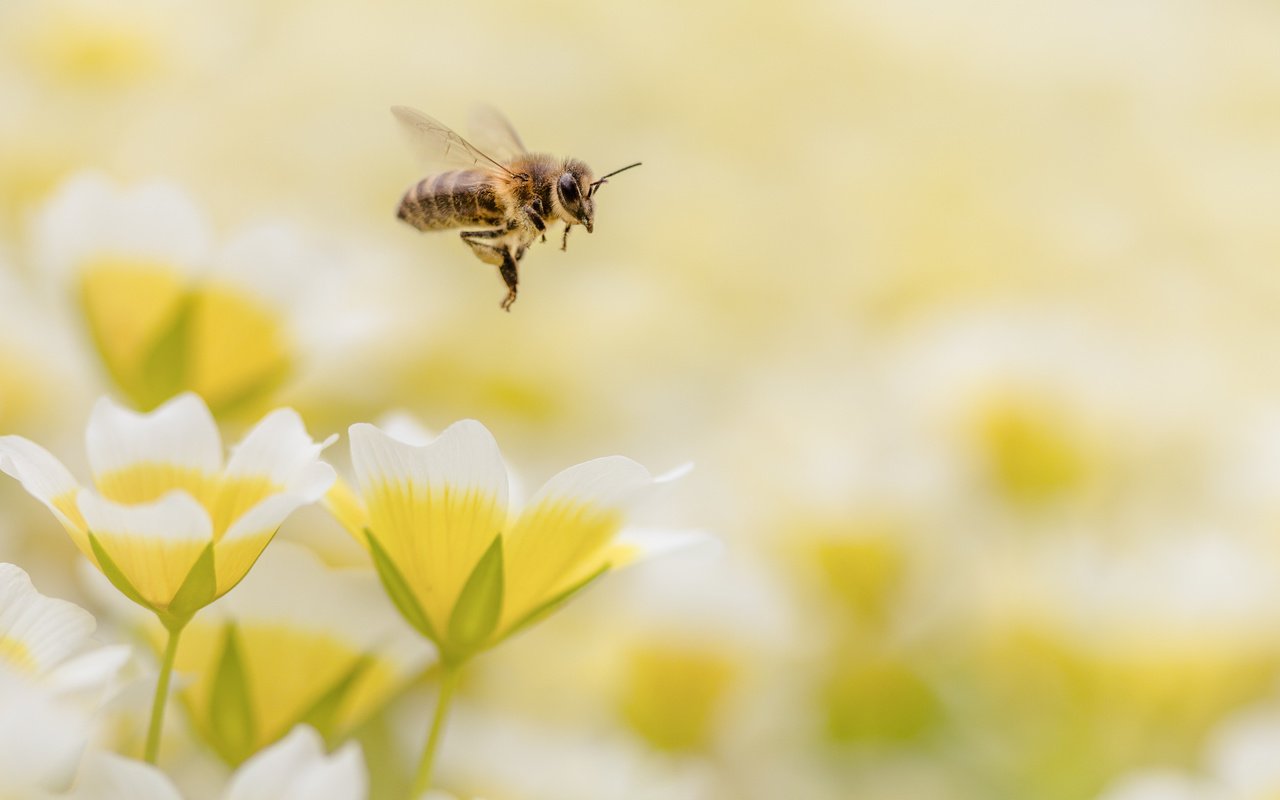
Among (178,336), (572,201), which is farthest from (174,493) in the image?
(572,201)

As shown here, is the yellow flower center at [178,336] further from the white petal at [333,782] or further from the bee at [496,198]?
the white petal at [333,782]

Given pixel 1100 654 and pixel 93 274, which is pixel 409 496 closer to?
pixel 93 274

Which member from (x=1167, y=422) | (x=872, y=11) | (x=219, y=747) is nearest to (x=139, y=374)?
(x=219, y=747)

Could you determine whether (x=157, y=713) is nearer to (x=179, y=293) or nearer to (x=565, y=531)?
(x=565, y=531)

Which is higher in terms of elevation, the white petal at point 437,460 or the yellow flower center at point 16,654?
the white petal at point 437,460

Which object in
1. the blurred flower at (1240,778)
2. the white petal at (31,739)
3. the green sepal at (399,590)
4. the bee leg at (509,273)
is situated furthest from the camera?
the bee leg at (509,273)

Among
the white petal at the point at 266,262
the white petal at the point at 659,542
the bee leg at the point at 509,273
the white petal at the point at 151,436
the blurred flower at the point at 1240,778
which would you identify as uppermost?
the bee leg at the point at 509,273

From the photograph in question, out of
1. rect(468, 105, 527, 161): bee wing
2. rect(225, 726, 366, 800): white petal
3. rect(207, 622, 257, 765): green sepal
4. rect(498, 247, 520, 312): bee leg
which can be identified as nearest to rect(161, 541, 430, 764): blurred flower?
rect(207, 622, 257, 765): green sepal

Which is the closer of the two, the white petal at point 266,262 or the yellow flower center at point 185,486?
the yellow flower center at point 185,486

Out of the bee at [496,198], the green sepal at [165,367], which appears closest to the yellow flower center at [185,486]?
the green sepal at [165,367]
